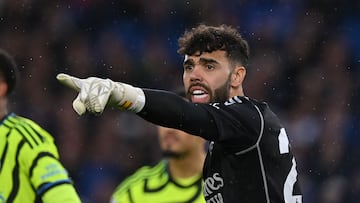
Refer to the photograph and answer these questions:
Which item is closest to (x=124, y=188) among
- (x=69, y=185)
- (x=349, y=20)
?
(x=69, y=185)

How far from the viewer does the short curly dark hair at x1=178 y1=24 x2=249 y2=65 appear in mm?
5129

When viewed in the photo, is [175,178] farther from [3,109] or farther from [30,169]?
[30,169]

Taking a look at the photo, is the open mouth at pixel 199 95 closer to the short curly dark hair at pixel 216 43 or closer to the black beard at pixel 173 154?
the short curly dark hair at pixel 216 43

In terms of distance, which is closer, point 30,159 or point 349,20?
point 30,159

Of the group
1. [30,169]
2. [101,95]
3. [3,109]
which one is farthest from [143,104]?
[3,109]

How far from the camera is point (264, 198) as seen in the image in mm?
A: 4906

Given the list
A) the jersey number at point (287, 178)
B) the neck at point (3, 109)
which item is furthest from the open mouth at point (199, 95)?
the neck at point (3, 109)

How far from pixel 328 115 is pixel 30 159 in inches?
227

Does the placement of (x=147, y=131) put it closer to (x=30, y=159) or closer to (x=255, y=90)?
(x=255, y=90)

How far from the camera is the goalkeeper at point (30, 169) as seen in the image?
233 inches

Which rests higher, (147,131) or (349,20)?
(349,20)

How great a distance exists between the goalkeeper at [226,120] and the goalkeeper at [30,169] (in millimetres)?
1043

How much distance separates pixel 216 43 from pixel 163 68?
6.71 m

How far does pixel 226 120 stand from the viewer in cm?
457
